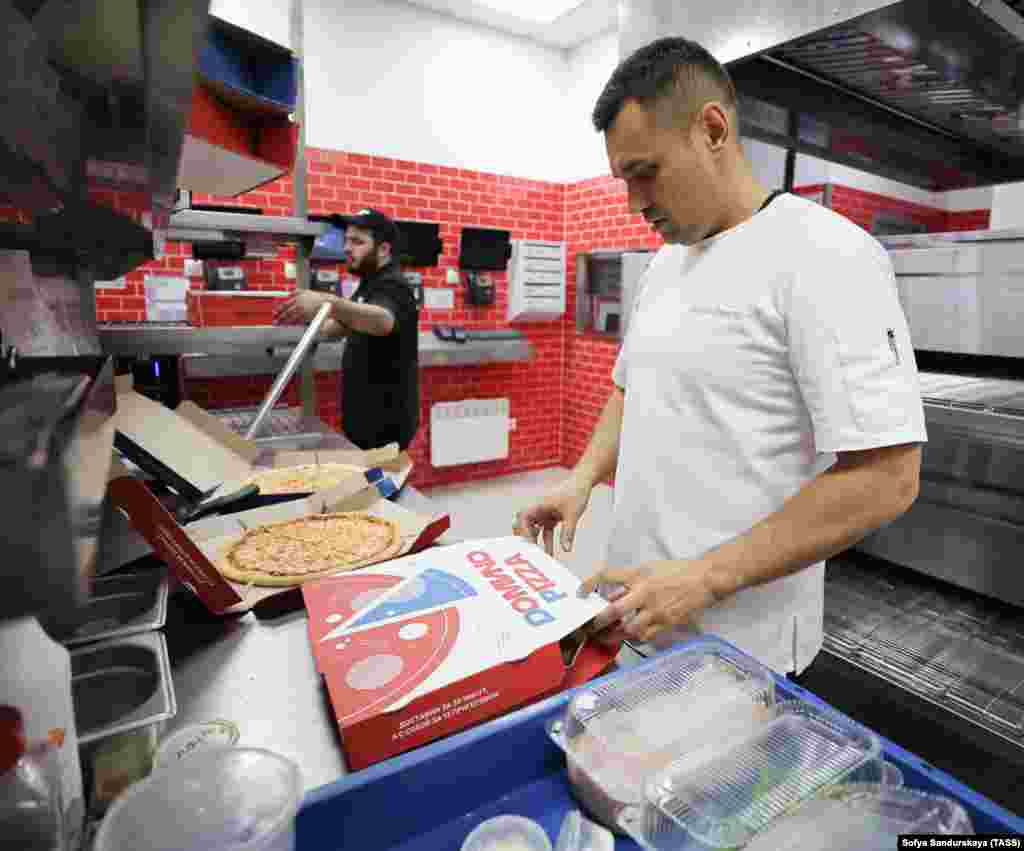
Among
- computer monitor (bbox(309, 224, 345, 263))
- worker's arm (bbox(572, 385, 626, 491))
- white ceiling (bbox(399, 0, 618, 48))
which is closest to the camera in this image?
worker's arm (bbox(572, 385, 626, 491))

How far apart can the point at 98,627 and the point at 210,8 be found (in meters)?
0.77

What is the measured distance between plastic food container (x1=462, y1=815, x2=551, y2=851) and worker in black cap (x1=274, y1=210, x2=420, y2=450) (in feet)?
7.45

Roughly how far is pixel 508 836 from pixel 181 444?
122 centimetres

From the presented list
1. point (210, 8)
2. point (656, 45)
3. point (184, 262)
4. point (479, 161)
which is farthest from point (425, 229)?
point (210, 8)

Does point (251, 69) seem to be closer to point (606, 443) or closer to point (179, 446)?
point (179, 446)

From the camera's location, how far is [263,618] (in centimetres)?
101

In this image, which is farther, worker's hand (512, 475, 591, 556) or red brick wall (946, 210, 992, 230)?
red brick wall (946, 210, 992, 230)

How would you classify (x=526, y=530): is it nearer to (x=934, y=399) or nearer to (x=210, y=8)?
(x=210, y=8)

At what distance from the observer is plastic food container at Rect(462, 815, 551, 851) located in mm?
560

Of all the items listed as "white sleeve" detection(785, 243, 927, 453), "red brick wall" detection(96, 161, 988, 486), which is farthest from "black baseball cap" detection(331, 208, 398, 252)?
"white sleeve" detection(785, 243, 927, 453)

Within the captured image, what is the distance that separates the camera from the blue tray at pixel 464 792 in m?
0.55

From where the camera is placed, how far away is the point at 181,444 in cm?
Result: 145

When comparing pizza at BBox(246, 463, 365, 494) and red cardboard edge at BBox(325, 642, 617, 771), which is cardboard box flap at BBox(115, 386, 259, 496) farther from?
red cardboard edge at BBox(325, 642, 617, 771)

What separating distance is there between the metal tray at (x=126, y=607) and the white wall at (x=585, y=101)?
4.36 m
